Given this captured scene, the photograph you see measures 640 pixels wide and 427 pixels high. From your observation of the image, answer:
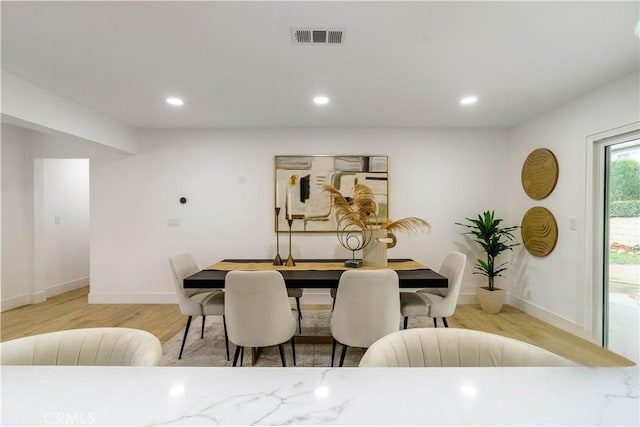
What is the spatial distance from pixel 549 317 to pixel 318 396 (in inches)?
150

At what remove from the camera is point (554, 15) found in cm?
174

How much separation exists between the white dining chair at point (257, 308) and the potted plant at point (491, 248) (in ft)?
9.15

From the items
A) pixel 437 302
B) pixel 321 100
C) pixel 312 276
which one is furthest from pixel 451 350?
pixel 321 100

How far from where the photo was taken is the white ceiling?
5.69 feet

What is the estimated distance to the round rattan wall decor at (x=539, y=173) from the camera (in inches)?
132

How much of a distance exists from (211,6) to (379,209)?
299 centimetres

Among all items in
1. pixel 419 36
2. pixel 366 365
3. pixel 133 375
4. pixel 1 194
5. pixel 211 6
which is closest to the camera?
pixel 133 375

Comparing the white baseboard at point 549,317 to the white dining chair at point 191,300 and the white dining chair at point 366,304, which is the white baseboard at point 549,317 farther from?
the white dining chair at point 191,300

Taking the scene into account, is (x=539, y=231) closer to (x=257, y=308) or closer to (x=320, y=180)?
(x=320, y=180)

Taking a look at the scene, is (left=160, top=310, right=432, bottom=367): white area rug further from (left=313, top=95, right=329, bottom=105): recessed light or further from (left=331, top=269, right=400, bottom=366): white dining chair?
(left=313, top=95, right=329, bottom=105): recessed light

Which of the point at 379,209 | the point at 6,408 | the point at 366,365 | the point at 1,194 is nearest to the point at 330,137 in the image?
the point at 379,209

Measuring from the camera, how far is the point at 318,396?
607mm

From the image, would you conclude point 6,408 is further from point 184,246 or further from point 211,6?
point 184,246

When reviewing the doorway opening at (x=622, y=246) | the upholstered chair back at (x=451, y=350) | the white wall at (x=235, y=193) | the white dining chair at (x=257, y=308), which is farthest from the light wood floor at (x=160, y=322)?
the upholstered chair back at (x=451, y=350)
